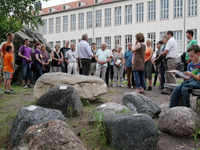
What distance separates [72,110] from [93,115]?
748 mm

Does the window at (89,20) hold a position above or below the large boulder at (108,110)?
above

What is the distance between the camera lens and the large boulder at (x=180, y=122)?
3.86 m

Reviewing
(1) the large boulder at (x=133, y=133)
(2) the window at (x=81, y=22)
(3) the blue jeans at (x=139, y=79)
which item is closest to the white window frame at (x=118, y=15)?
(2) the window at (x=81, y=22)

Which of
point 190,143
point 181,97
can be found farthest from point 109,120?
point 181,97

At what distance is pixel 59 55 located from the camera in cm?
1127

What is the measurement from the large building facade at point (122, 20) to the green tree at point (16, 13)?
66.1 feet

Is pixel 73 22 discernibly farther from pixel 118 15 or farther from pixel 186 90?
pixel 186 90

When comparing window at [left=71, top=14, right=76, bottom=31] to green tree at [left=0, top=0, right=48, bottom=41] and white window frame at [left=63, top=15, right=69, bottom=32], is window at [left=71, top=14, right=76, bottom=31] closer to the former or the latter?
white window frame at [left=63, top=15, right=69, bottom=32]

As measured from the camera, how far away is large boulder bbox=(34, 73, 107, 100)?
20.4 feet

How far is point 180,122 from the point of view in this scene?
3.88 m

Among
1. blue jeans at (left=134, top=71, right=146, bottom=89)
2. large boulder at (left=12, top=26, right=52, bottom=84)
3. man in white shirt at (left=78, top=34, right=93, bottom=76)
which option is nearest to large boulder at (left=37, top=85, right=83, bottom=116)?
blue jeans at (left=134, top=71, right=146, bottom=89)

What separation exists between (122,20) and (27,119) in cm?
3757

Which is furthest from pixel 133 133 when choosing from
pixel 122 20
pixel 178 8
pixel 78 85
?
pixel 122 20

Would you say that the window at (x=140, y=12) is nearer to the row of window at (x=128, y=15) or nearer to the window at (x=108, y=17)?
the row of window at (x=128, y=15)
